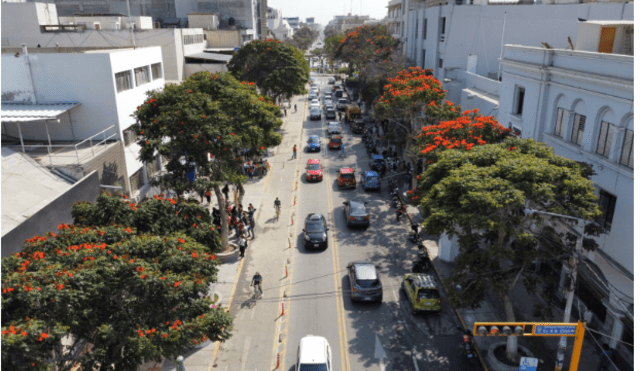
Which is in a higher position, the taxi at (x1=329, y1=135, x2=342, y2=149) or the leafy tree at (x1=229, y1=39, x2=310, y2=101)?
the leafy tree at (x1=229, y1=39, x2=310, y2=101)

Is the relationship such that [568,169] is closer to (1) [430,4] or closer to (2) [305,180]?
(2) [305,180]

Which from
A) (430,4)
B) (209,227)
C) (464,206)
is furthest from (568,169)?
(430,4)

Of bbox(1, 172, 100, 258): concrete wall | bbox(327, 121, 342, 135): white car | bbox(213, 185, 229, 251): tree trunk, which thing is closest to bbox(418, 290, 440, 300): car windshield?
bbox(213, 185, 229, 251): tree trunk

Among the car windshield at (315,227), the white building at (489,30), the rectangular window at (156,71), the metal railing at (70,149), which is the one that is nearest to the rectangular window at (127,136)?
the metal railing at (70,149)

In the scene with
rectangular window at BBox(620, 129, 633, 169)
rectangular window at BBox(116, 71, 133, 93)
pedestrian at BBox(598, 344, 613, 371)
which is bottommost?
pedestrian at BBox(598, 344, 613, 371)

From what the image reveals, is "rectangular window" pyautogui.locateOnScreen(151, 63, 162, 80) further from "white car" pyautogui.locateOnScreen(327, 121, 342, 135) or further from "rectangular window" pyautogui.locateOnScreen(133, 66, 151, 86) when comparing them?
"white car" pyautogui.locateOnScreen(327, 121, 342, 135)

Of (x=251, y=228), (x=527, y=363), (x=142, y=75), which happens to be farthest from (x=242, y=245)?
(x=527, y=363)

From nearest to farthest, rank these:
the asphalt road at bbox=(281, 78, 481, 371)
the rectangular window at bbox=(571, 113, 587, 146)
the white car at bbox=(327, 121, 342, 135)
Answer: the asphalt road at bbox=(281, 78, 481, 371), the rectangular window at bbox=(571, 113, 587, 146), the white car at bbox=(327, 121, 342, 135)
